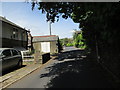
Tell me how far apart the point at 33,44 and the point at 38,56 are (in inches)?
998

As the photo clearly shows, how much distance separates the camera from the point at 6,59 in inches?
403

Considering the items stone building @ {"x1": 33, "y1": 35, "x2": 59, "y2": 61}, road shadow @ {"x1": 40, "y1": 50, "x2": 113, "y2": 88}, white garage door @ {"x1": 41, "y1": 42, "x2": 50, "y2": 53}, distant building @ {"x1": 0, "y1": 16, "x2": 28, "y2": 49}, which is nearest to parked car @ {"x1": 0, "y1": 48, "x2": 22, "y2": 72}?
road shadow @ {"x1": 40, "y1": 50, "x2": 113, "y2": 88}

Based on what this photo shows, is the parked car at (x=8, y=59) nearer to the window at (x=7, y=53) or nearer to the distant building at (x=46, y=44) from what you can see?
the window at (x=7, y=53)

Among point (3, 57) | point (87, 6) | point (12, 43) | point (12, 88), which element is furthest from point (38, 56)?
point (87, 6)

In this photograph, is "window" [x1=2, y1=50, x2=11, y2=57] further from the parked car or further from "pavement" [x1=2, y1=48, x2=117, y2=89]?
"pavement" [x1=2, y1=48, x2=117, y2=89]

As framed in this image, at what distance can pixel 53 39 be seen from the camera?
38125 millimetres

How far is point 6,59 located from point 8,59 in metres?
0.29

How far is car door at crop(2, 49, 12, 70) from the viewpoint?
992cm

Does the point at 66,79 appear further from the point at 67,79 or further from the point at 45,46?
the point at 45,46

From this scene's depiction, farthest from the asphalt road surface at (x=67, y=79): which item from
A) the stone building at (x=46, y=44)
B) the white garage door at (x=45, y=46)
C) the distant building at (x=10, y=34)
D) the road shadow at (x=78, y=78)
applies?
the white garage door at (x=45, y=46)

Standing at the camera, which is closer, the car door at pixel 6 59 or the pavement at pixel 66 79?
the pavement at pixel 66 79

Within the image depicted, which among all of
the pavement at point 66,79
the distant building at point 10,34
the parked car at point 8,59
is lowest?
the pavement at point 66,79

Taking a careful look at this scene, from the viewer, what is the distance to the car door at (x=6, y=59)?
9.92 meters

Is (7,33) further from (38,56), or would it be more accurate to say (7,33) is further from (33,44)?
(33,44)
